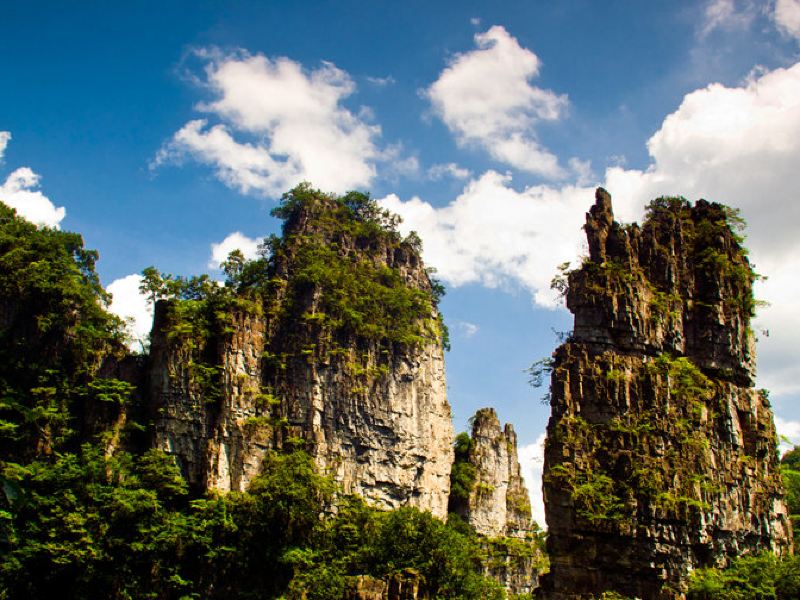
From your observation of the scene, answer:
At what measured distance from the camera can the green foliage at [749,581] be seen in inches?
1064

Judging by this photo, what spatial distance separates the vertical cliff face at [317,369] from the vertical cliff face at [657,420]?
18.0 meters

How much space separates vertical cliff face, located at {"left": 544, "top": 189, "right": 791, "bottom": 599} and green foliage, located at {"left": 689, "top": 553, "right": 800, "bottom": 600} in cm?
54

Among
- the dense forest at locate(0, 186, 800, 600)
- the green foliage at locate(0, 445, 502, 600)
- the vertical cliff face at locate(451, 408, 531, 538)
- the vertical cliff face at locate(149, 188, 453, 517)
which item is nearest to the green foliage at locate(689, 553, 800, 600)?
the dense forest at locate(0, 186, 800, 600)

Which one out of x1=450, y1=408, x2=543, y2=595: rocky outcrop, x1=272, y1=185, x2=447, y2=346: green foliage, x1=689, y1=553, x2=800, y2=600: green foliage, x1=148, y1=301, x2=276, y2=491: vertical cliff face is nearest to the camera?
x1=689, y1=553, x2=800, y2=600: green foliage

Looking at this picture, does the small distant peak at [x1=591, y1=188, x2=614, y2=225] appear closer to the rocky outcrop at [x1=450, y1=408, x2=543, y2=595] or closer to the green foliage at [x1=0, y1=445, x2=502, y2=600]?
the green foliage at [x1=0, y1=445, x2=502, y2=600]

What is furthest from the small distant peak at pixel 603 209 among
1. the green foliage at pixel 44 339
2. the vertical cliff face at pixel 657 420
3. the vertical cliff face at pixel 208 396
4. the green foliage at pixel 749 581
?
the green foliage at pixel 44 339

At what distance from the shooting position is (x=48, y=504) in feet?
119

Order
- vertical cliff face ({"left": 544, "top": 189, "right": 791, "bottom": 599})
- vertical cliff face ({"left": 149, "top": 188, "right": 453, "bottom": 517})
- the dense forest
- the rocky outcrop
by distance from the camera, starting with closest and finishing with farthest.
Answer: vertical cliff face ({"left": 544, "top": 189, "right": 791, "bottom": 599}) → the dense forest → vertical cliff face ({"left": 149, "top": 188, "right": 453, "bottom": 517}) → the rocky outcrop

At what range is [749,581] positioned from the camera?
2802 cm

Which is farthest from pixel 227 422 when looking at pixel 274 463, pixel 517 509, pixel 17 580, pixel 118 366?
pixel 517 509

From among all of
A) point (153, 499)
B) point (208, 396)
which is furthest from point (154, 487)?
point (208, 396)

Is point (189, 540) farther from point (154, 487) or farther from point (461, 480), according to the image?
point (461, 480)

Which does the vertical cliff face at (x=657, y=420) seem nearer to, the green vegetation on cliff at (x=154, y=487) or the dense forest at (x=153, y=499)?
the dense forest at (x=153, y=499)

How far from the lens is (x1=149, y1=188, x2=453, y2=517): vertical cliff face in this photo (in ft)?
144
